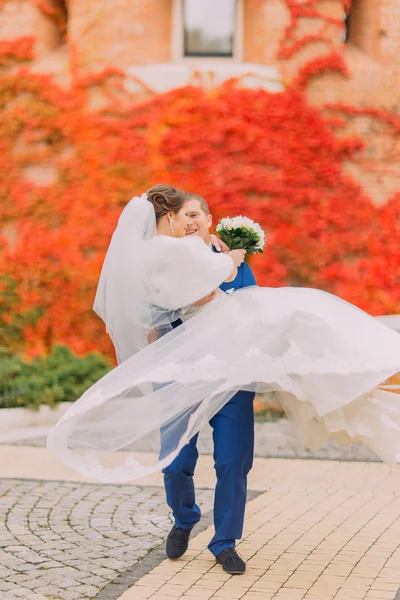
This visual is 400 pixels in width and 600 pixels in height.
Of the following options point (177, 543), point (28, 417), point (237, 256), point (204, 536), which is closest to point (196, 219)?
point (237, 256)

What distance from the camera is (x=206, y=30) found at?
10.6 meters

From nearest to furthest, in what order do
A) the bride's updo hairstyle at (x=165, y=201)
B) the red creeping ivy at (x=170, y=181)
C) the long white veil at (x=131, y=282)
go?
the long white veil at (x=131, y=282), the bride's updo hairstyle at (x=165, y=201), the red creeping ivy at (x=170, y=181)

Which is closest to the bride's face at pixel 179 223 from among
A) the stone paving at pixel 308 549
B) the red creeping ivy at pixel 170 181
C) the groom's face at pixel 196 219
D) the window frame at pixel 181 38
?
the groom's face at pixel 196 219

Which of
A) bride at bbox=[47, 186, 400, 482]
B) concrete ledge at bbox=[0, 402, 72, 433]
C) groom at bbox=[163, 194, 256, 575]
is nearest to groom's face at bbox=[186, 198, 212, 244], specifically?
groom at bbox=[163, 194, 256, 575]

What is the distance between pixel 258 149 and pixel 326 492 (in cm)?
513

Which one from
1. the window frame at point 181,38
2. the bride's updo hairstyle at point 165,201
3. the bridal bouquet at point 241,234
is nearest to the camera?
the bride's updo hairstyle at point 165,201

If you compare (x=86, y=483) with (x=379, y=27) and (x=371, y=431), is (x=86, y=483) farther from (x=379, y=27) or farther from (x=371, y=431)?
(x=379, y=27)

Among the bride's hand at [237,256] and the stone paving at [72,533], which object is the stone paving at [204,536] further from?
the bride's hand at [237,256]

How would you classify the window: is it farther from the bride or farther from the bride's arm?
the bride's arm

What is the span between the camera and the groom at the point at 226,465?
4.29 metres

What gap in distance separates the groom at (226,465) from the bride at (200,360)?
0.15 metres

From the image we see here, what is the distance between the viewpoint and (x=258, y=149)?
33.7ft

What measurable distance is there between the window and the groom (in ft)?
21.4

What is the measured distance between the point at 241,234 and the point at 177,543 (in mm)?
1563
